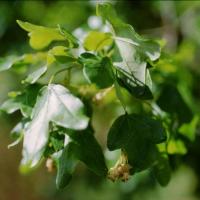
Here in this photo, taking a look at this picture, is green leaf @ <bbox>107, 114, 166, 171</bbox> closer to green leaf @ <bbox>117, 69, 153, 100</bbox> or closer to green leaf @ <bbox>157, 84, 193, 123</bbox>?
green leaf @ <bbox>117, 69, 153, 100</bbox>

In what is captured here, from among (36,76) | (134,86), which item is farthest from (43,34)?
(134,86)

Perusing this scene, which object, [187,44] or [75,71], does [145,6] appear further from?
[75,71]

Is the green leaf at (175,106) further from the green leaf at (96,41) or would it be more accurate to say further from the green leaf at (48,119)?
the green leaf at (48,119)

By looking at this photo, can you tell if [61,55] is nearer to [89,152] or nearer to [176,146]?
[89,152]

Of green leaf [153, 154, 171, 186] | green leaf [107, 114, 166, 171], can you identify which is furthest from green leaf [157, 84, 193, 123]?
green leaf [107, 114, 166, 171]

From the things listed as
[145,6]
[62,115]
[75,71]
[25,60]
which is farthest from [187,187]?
[62,115]

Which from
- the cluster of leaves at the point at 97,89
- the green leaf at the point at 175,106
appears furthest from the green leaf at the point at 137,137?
the green leaf at the point at 175,106
